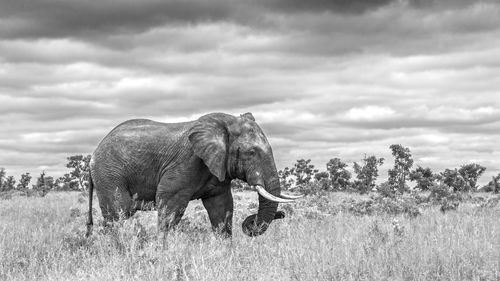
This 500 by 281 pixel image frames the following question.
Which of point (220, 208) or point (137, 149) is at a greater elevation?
point (137, 149)

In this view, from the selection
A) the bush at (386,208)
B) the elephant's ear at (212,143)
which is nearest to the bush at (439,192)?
the bush at (386,208)

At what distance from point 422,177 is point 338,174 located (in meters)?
4.58

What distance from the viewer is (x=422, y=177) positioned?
32.7m

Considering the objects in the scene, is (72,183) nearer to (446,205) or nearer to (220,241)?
(446,205)

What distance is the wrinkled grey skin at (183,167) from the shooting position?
10.4 meters

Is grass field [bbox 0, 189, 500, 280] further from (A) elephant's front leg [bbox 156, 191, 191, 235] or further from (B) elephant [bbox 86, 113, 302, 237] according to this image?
(B) elephant [bbox 86, 113, 302, 237]

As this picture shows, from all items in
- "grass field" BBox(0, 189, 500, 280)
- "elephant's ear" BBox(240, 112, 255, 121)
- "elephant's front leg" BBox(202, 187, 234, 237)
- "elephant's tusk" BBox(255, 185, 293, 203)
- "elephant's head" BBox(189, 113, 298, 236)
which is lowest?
"grass field" BBox(0, 189, 500, 280)

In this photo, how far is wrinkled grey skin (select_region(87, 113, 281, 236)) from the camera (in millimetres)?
10375

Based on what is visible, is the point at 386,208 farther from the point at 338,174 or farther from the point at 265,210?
the point at 338,174

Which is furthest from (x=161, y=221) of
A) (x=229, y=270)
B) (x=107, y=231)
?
(x=229, y=270)

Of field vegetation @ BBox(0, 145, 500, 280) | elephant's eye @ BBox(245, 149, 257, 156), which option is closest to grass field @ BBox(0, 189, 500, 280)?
field vegetation @ BBox(0, 145, 500, 280)

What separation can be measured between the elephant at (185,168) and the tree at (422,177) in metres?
22.9

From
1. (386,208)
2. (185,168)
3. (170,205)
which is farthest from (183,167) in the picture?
(386,208)

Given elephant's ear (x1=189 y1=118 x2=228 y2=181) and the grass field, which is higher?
elephant's ear (x1=189 y1=118 x2=228 y2=181)
